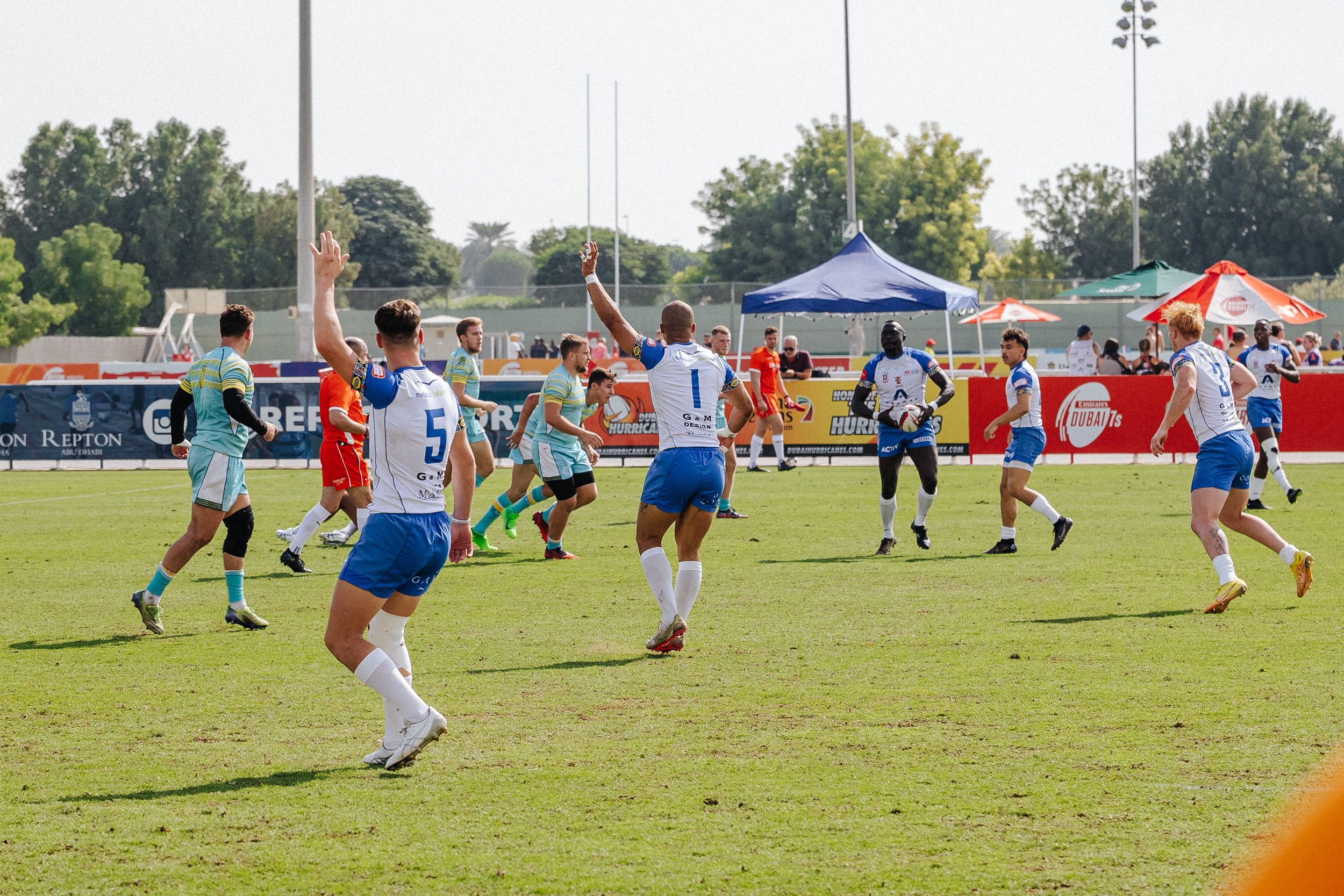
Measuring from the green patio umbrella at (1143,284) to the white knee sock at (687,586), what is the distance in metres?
23.5

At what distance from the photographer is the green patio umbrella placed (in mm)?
30391

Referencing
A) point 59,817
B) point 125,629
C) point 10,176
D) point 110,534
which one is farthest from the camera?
point 10,176

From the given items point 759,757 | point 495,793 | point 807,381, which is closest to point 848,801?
point 759,757

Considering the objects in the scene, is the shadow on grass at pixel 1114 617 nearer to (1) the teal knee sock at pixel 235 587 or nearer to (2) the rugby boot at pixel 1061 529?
(2) the rugby boot at pixel 1061 529

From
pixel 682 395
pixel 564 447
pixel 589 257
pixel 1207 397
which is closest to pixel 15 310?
pixel 564 447

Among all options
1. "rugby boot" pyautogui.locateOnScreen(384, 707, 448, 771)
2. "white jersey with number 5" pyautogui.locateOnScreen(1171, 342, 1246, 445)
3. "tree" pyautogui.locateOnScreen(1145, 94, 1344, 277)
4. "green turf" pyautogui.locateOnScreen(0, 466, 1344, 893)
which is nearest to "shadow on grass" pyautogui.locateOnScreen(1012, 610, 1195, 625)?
"green turf" pyautogui.locateOnScreen(0, 466, 1344, 893)

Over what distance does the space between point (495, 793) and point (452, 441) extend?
1.70 meters

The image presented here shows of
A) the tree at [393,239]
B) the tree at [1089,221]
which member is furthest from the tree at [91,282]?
the tree at [1089,221]

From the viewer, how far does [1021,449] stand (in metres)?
13.0

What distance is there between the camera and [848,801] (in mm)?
5062

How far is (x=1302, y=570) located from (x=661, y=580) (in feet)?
14.7

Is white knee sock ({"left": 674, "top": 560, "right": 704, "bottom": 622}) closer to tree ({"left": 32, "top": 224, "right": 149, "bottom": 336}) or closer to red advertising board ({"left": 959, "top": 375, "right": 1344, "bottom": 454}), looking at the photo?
red advertising board ({"left": 959, "top": 375, "right": 1344, "bottom": 454})

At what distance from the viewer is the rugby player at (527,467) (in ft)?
40.9

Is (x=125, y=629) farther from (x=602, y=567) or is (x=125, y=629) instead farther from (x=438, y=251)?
(x=438, y=251)
